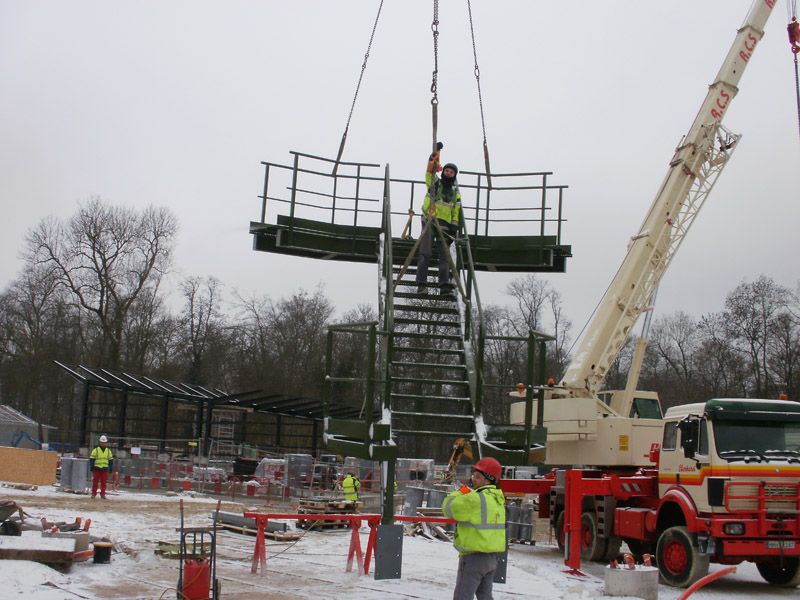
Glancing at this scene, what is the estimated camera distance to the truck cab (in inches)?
514

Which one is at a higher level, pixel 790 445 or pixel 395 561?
pixel 790 445

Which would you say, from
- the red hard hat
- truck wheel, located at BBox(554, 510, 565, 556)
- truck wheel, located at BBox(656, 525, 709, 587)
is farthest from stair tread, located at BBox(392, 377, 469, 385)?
truck wheel, located at BBox(554, 510, 565, 556)

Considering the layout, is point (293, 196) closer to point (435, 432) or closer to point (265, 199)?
point (265, 199)

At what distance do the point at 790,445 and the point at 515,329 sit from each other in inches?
2032

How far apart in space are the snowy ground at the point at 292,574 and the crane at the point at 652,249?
10.9ft

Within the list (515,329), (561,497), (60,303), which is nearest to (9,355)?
(60,303)

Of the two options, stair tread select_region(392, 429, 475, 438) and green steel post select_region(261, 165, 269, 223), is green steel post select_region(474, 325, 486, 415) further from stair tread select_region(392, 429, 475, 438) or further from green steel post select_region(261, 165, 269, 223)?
green steel post select_region(261, 165, 269, 223)

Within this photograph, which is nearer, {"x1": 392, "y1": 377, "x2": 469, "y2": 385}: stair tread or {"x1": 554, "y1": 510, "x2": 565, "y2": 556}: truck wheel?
{"x1": 392, "y1": 377, "x2": 469, "y2": 385}: stair tread

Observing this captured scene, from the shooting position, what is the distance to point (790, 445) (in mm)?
13516

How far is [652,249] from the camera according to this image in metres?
20.8

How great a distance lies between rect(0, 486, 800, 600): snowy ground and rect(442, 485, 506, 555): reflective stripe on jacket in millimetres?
3196

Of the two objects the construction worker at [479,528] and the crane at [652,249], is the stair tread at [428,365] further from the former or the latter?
the crane at [652,249]

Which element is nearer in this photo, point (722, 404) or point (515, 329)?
point (722, 404)

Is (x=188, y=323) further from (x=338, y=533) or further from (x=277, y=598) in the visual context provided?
(x=277, y=598)
